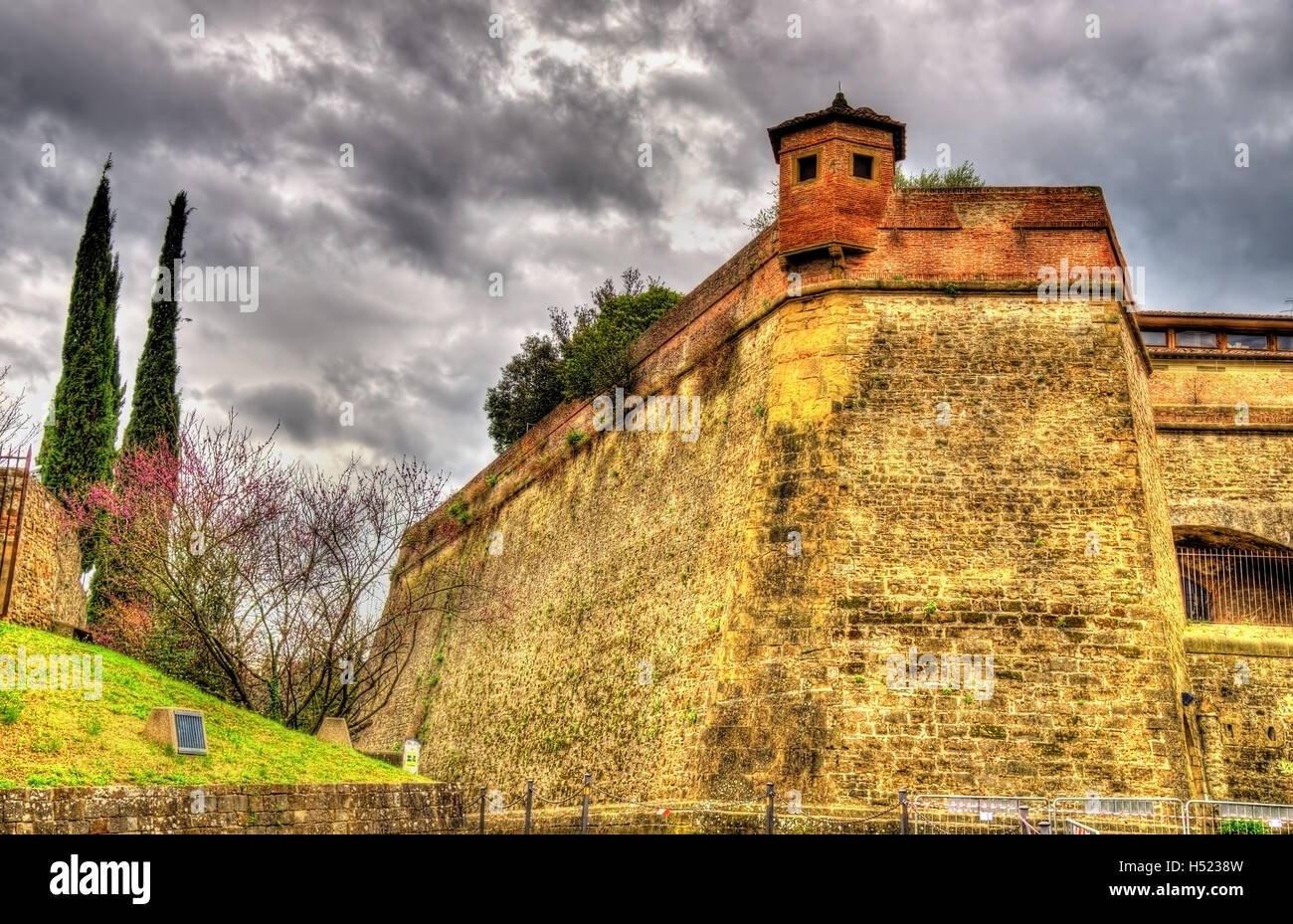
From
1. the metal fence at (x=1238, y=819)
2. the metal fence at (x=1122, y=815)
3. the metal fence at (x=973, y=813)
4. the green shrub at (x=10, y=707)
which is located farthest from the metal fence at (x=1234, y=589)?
the green shrub at (x=10, y=707)

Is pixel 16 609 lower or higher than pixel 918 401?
lower

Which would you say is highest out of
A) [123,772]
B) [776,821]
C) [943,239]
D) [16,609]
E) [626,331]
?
[626,331]

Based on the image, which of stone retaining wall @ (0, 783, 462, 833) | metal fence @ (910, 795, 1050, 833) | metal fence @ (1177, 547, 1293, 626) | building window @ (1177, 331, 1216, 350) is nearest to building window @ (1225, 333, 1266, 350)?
building window @ (1177, 331, 1216, 350)

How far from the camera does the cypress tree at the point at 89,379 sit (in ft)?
72.0

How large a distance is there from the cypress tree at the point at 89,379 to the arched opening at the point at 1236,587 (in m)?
18.4

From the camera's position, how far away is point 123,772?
424 inches

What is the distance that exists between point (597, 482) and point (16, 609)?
10456 mm

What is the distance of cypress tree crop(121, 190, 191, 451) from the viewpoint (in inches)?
917

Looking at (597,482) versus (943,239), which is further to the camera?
(597,482)

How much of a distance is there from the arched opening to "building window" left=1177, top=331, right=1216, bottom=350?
787 cm

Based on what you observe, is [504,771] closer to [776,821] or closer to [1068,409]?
[776,821]

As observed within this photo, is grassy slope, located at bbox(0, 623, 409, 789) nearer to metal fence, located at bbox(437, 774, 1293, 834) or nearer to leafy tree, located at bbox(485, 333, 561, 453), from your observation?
metal fence, located at bbox(437, 774, 1293, 834)

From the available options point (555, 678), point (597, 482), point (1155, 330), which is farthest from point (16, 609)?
point (1155, 330)
